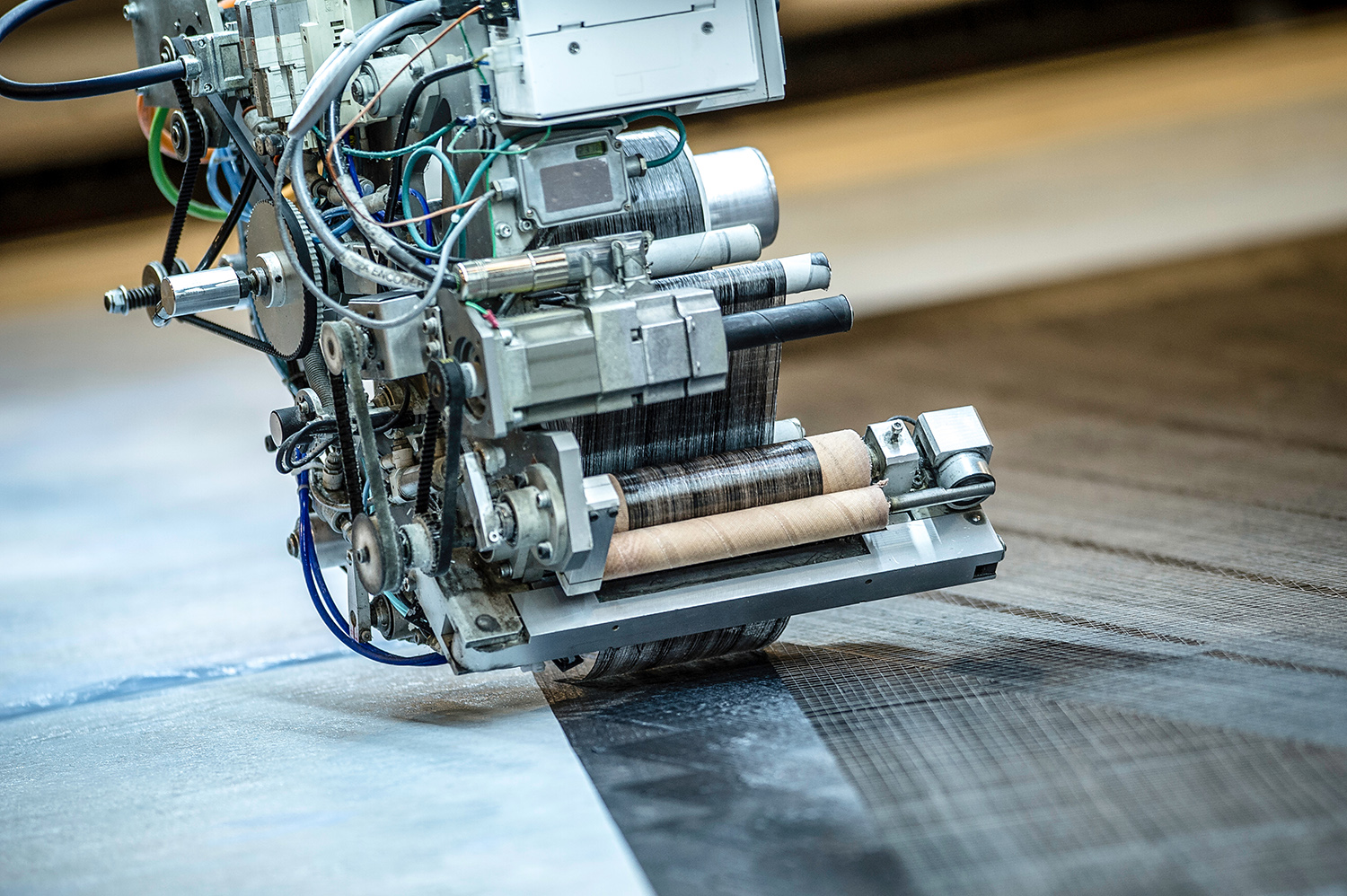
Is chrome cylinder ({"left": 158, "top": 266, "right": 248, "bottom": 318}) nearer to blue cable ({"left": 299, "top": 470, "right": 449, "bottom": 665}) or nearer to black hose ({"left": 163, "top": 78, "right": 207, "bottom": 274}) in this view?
black hose ({"left": 163, "top": 78, "right": 207, "bottom": 274})

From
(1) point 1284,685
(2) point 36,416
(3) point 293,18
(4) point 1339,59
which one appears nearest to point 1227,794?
(1) point 1284,685

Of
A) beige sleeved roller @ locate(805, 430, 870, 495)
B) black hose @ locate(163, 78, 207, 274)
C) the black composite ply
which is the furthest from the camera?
black hose @ locate(163, 78, 207, 274)

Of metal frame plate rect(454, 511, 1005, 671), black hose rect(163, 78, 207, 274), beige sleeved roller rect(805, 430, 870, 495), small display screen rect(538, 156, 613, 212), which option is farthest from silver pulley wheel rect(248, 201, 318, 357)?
beige sleeved roller rect(805, 430, 870, 495)

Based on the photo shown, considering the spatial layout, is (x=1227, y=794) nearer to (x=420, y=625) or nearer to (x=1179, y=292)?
(x=420, y=625)

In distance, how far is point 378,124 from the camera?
221 cm

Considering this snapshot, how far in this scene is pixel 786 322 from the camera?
196cm

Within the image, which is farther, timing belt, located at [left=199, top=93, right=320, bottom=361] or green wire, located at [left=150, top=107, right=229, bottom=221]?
green wire, located at [left=150, top=107, right=229, bottom=221]

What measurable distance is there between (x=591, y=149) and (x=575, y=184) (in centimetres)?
5

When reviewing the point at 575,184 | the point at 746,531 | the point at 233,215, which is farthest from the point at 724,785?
the point at 233,215

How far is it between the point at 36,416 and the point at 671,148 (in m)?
3.17

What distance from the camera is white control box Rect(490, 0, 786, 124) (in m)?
1.82

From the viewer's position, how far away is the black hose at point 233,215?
7.48 ft

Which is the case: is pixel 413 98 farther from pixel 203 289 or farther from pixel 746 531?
pixel 746 531

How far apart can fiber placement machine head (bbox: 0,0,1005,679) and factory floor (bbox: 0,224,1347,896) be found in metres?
0.14
